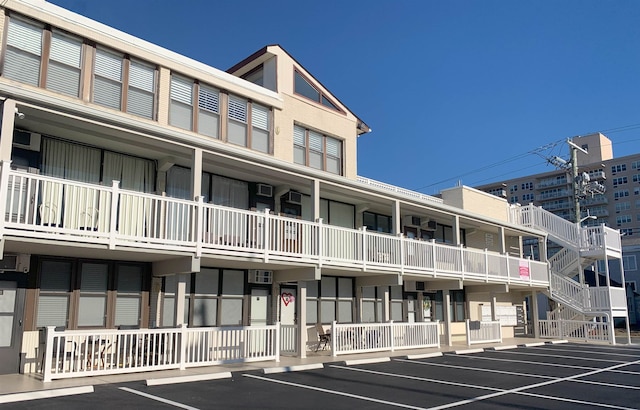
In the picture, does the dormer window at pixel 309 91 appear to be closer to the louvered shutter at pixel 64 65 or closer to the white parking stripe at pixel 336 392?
the louvered shutter at pixel 64 65

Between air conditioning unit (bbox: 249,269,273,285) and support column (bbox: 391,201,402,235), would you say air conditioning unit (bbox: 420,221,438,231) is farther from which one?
air conditioning unit (bbox: 249,269,273,285)

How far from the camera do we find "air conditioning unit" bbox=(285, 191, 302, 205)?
1706cm

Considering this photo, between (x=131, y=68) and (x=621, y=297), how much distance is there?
23.9 meters

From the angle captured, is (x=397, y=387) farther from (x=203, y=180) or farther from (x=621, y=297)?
(x=621, y=297)

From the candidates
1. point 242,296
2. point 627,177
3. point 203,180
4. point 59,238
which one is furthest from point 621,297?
point 627,177

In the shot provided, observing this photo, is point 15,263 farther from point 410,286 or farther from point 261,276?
point 410,286

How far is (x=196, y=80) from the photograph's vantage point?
15125 mm

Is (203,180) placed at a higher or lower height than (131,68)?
lower

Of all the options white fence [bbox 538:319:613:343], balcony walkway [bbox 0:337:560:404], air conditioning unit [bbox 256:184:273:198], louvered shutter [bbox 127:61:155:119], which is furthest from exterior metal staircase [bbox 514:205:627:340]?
louvered shutter [bbox 127:61:155:119]

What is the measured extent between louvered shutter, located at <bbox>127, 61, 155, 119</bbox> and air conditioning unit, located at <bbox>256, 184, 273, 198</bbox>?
12.4 ft

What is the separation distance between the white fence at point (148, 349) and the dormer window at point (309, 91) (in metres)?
8.43

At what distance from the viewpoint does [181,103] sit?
14.8m

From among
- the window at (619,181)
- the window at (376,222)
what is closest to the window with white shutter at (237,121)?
the window at (376,222)

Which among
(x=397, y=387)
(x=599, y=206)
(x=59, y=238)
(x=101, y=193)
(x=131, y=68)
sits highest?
(x=599, y=206)
